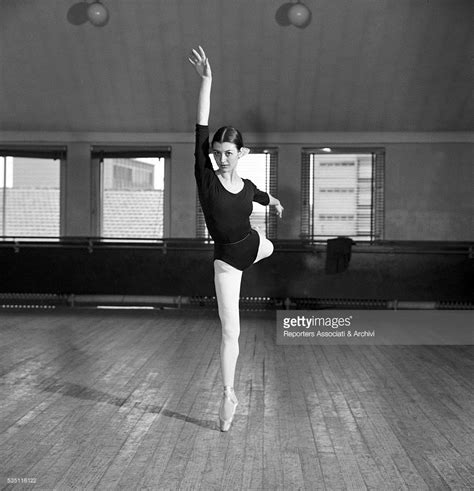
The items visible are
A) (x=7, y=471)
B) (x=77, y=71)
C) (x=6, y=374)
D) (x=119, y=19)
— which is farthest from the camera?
(x=77, y=71)

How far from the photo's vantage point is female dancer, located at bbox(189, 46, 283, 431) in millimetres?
3457

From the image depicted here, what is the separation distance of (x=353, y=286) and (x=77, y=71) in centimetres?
403

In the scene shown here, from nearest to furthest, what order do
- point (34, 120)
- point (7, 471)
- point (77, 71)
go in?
point (7, 471) → point (77, 71) → point (34, 120)

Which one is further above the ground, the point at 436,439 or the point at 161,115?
the point at 161,115

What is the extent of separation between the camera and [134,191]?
374 inches

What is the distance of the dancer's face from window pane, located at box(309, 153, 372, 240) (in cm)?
588

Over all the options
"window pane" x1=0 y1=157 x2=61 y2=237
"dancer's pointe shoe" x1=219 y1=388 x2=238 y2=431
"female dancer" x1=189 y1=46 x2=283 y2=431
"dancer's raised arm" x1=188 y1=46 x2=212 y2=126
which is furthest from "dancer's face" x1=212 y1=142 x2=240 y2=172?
"window pane" x1=0 y1=157 x2=61 y2=237

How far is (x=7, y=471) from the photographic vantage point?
9.26ft

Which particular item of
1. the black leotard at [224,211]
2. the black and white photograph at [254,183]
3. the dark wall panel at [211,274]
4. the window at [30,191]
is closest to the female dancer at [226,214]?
the black leotard at [224,211]

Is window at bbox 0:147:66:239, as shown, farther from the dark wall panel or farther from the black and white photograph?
the dark wall panel

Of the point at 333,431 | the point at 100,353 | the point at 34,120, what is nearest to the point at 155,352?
the point at 100,353

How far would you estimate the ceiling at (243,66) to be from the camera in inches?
313

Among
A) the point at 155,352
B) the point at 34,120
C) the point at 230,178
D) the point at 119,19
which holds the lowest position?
the point at 155,352

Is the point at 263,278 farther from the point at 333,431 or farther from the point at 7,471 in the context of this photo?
the point at 7,471
